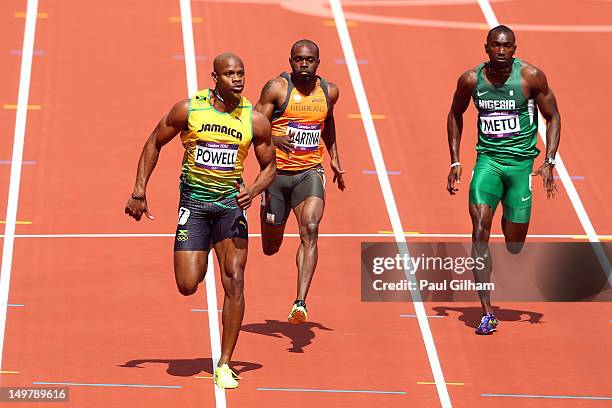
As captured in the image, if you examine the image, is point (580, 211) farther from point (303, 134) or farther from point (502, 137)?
point (303, 134)

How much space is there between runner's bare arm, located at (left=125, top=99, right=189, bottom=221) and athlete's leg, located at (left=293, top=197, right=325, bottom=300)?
2167mm

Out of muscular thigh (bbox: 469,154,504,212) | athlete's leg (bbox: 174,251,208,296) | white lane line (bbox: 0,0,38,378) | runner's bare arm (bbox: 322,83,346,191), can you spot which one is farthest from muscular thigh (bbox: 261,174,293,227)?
white lane line (bbox: 0,0,38,378)

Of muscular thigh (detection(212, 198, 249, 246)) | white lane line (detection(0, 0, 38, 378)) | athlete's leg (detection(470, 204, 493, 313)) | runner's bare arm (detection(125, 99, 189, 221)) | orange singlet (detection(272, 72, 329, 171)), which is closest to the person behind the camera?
runner's bare arm (detection(125, 99, 189, 221))

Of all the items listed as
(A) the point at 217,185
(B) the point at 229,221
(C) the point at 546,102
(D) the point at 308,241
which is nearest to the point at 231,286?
(B) the point at 229,221

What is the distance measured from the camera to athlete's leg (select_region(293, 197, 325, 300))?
15445 mm

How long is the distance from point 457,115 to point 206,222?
3.47m

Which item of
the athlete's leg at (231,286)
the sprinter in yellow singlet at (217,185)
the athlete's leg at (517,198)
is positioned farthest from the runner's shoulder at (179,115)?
the athlete's leg at (517,198)

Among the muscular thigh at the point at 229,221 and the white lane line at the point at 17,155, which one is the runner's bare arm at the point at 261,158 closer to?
the muscular thigh at the point at 229,221

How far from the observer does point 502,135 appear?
15.9 m

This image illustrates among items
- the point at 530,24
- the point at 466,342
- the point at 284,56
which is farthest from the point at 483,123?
the point at 530,24

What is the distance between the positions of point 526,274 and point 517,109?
2.47 meters

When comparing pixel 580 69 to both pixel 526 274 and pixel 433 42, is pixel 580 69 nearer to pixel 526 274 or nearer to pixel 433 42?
pixel 433 42

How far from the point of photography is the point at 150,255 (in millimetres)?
17625

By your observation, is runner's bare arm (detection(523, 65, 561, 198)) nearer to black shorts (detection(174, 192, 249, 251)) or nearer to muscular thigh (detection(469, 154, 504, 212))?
muscular thigh (detection(469, 154, 504, 212))
